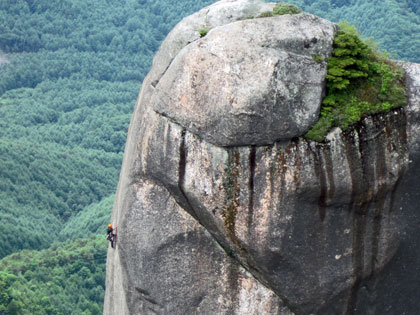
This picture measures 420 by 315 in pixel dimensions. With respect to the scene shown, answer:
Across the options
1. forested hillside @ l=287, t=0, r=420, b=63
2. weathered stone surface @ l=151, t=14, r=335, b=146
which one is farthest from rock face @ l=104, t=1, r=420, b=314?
forested hillside @ l=287, t=0, r=420, b=63

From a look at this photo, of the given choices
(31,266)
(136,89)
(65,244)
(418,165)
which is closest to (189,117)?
(418,165)

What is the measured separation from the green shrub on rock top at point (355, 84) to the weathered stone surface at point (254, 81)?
0.83 ft

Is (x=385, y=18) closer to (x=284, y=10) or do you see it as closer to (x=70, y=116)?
(x=284, y=10)

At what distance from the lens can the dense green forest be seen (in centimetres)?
4647

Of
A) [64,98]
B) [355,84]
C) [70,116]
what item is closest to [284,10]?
[355,84]

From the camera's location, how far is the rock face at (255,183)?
1680cm

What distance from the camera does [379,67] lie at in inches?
704

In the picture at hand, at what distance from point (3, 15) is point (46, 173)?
1431 inches

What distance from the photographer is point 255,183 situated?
16.9 m

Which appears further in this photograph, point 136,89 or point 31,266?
point 136,89

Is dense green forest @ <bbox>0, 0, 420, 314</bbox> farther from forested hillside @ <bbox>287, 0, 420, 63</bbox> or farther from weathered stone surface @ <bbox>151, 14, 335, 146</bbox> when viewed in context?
weathered stone surface @ <bbox>151, 14, 335, 146</bbox>

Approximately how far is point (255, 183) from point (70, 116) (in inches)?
2489

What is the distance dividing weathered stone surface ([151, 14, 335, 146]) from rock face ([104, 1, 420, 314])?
28 mm

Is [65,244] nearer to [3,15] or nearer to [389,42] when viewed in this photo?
[389,42]
